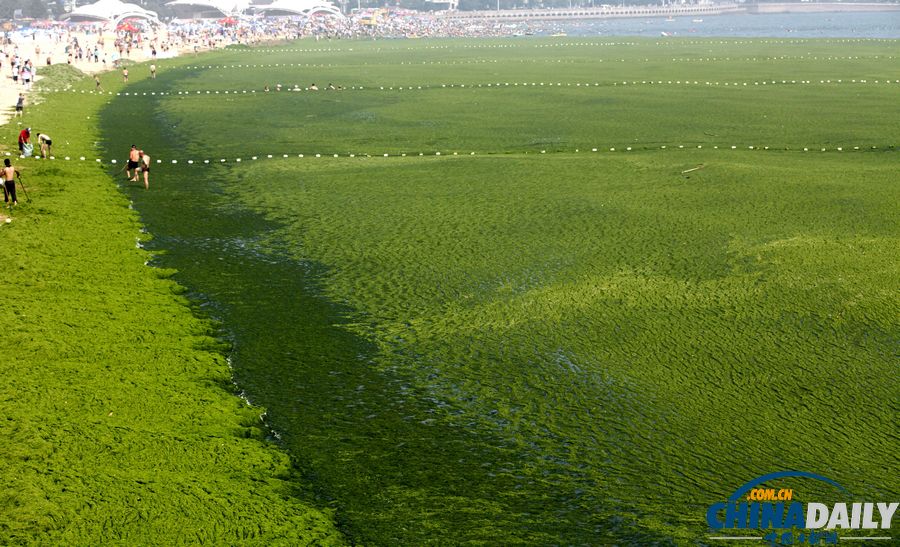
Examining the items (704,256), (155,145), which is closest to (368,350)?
(704,256)

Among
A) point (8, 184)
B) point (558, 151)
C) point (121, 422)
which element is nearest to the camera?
point (121, 422)

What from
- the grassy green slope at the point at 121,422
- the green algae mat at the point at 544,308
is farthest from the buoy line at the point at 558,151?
the grassy green slope at the point at 121,422

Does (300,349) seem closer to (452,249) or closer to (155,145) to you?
(452,249)

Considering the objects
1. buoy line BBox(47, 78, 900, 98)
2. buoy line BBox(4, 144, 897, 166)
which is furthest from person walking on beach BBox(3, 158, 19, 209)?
buoy line BBox(47, 78, 900, 98)

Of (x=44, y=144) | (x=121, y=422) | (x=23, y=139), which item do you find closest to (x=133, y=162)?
(x=23, y=139)

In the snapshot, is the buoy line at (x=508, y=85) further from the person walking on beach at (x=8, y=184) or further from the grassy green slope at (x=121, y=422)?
the grassy green slope at (x=121, y=422)

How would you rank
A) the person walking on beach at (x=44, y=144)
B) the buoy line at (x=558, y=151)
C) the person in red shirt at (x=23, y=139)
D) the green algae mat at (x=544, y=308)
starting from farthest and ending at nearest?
the buoy line at (x=558, y=151), the person in red shirt at (x=23, y=139), the person walking on beach at (x=44, y=144), the green algae mat at (x=544, y=308)

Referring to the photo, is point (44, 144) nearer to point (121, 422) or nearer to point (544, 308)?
point (544, 308)

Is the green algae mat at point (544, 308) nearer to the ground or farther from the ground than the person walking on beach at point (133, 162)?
nearer to the ground
